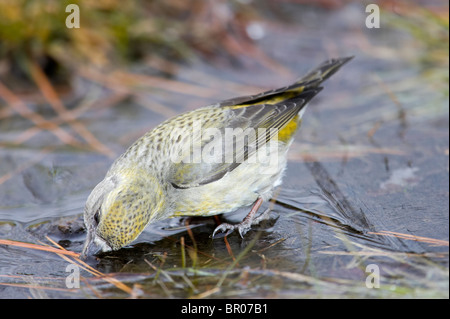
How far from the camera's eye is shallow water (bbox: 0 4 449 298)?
3.87 metres

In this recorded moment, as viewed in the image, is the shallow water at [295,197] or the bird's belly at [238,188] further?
the bird's belly at [238,188]

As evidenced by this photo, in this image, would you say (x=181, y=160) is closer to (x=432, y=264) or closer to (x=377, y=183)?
(x=377, y=183)

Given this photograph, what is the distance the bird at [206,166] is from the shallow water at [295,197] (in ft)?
0.63

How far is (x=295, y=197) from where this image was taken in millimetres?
5090

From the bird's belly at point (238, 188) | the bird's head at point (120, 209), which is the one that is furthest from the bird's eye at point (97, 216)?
the bird's belly at point (238, 188)

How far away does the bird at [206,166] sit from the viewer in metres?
4.39

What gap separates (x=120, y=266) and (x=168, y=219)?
97 centimetres

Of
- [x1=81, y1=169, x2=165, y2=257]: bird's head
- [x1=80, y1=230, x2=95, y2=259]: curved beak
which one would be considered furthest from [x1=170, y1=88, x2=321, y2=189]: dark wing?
[x1=80, y1=230, x2=95, y2=259]: curved beak

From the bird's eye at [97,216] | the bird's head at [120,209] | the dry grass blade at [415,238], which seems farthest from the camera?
the bird's eye at [97,216]

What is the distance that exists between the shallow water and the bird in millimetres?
191

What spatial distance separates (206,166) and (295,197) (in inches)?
33.6

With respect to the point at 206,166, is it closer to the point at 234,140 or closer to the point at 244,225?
the point at 234,140

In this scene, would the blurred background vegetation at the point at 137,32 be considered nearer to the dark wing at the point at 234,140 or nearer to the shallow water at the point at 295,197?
the shallow water at the point at 295,197

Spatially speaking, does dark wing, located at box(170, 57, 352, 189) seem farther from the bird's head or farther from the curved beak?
the curved beak
